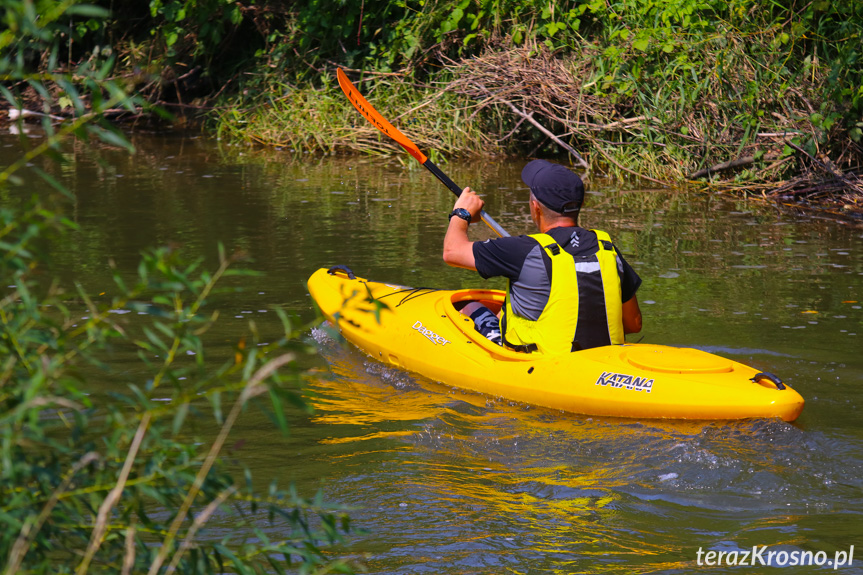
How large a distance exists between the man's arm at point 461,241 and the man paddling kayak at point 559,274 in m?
0.05

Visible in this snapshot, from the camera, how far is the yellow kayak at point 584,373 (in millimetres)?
3826

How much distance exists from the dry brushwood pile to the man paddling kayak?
4813mm

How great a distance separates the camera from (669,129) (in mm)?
9328

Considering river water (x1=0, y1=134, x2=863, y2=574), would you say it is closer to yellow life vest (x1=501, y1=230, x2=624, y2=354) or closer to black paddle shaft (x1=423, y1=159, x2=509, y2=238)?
yellow life vest (x1=501, y1=230, x2=624, y2=354)

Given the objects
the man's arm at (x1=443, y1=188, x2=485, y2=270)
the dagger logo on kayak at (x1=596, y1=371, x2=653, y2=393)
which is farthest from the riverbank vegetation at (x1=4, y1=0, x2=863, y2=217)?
the dagger logo on kayak at (x1=596, y1=371, x2=653, y2=393)

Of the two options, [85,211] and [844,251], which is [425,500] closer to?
[844,251]

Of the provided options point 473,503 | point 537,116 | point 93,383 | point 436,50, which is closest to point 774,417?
point 473,503

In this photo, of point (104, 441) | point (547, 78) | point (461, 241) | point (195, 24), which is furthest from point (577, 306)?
point (195, 24)

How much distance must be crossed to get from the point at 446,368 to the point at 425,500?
1.41 m

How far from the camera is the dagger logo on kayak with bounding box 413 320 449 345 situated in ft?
15.5

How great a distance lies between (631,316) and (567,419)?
25.0 inches

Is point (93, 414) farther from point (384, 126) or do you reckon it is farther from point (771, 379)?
point (384, 126)

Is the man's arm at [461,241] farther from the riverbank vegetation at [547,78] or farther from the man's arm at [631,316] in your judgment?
the riverbank vegetation at [547,78]

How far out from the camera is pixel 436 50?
1145 centimetres
